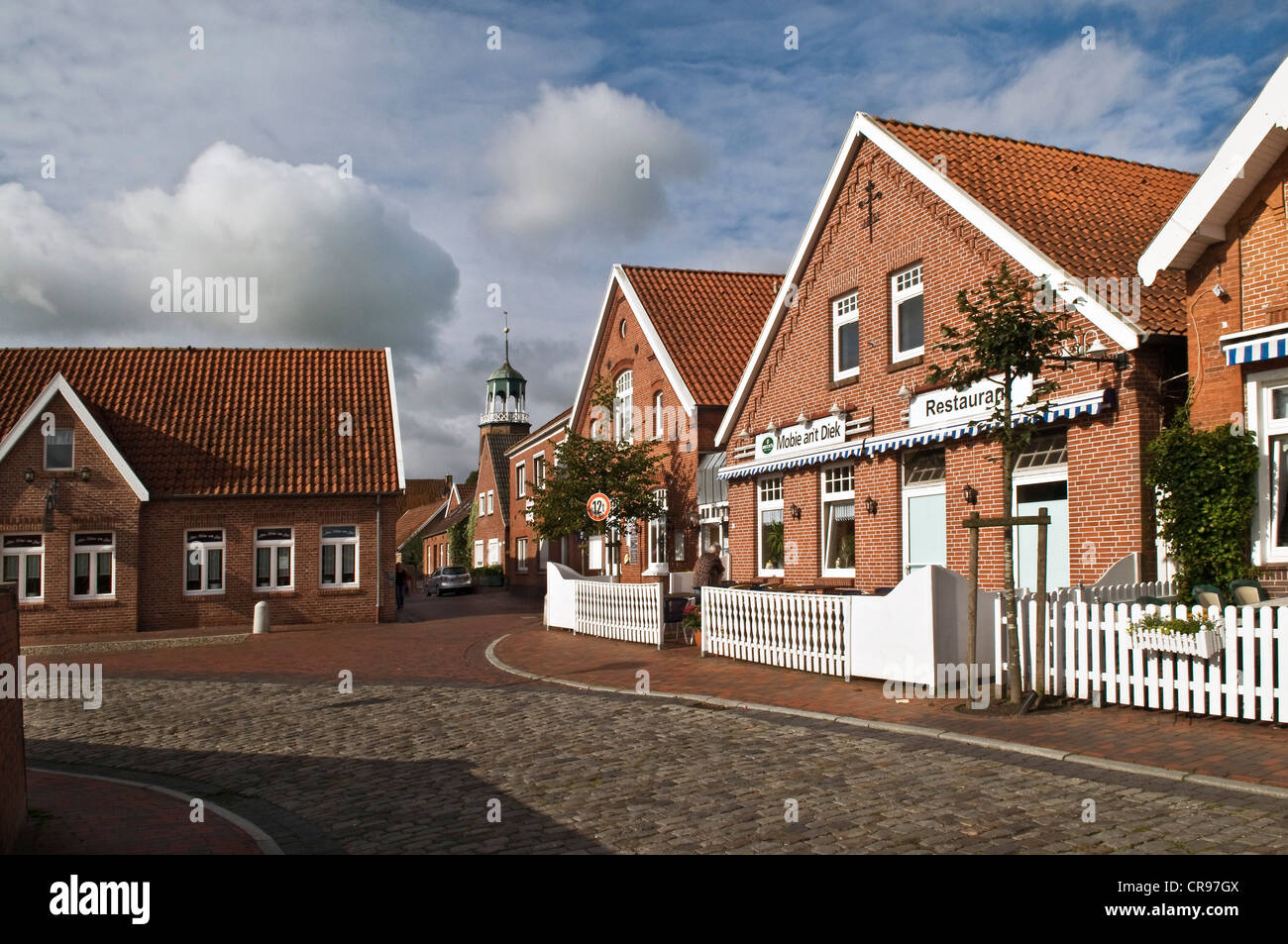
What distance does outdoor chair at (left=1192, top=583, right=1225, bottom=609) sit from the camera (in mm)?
9809

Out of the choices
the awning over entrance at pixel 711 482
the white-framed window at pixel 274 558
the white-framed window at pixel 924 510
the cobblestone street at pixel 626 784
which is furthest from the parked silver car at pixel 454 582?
the cobblestone street at pixel 626 784

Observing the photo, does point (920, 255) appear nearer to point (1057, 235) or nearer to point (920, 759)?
point (1057, 235)

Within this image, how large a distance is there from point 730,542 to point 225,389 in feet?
53.7

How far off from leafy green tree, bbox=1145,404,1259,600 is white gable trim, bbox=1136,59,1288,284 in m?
1.79

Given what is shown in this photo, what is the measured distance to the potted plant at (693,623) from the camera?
57.2 ft

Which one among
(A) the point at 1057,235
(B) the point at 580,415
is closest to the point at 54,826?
(A) the point at 1057,235

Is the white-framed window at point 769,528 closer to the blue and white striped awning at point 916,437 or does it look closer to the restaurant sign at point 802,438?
the blue and white striped awning at point 916,437

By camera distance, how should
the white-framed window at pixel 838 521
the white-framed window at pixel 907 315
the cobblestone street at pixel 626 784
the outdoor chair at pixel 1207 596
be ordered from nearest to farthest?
the cobblestone street at pixel 626 784 → the outdoor chair at pixel 1207 596 → the white-framed window at pixel 907 315 → the white-framed window at pixel 838 521

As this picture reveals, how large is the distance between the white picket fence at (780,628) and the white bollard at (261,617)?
45.2ft

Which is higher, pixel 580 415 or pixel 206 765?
pixel 580 415

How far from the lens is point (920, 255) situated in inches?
652

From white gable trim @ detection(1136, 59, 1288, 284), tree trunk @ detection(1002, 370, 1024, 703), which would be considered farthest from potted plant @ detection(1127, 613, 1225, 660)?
white gable trim @ detection(1136, 59, 1288, 284)

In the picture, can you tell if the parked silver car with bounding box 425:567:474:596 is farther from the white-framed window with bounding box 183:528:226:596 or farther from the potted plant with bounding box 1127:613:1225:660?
the potted plant with bounding box 1127:613:1225:660

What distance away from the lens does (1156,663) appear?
9602 mm
